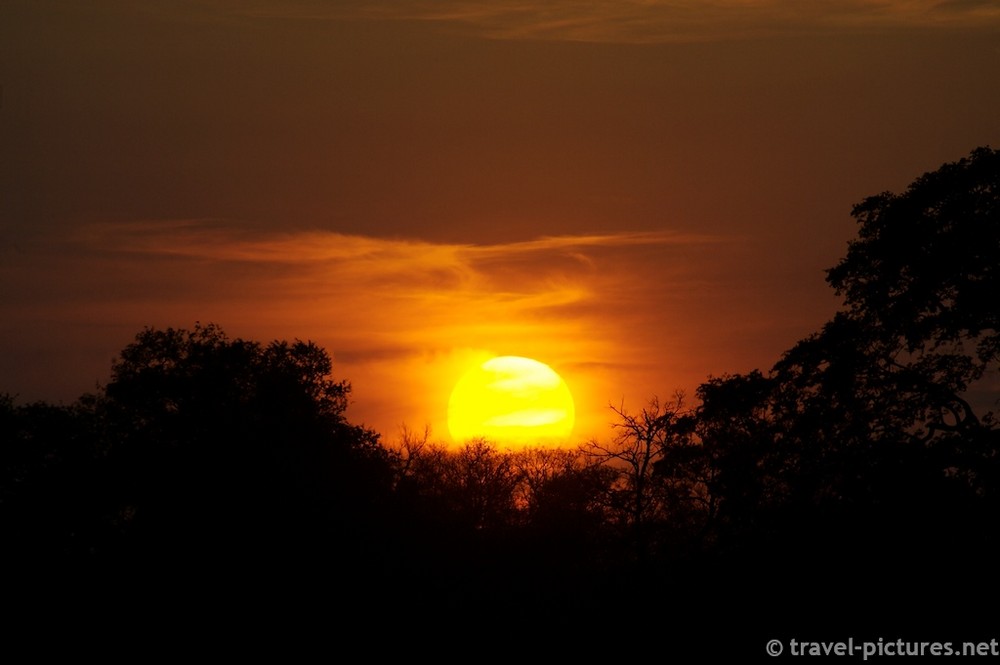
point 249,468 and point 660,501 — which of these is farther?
point 660,501

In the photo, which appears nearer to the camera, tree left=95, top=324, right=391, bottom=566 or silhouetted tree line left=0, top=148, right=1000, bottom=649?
silhouetted tree line left=0, top=148, right=1000, bottom=649

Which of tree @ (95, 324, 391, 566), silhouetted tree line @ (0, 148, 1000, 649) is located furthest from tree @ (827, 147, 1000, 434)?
tree @ (95, 324, 391, 566)

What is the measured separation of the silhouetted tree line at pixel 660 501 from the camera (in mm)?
33156

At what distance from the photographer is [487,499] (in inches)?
2207

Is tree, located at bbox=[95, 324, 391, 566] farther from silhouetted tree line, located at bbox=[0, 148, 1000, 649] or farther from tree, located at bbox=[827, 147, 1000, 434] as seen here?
tree, located at bbox=[827, 147, 1000, 434]

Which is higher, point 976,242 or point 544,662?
point 976,242

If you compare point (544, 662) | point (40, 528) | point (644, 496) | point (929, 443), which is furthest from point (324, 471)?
point (929, 443)

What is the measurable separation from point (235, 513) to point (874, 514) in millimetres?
21217

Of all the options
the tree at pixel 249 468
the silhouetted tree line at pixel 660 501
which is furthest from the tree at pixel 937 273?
the tree at pixel 249 468

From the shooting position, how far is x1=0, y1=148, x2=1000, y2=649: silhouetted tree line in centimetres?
3316

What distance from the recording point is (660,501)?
50.2 meters

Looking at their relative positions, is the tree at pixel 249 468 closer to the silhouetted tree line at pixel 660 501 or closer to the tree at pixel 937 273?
the silhouetted tree line at pixel 660 501

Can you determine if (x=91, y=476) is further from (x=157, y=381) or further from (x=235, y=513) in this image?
(x=235, y=513)

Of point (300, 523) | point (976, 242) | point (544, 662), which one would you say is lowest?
point (544, 662)
